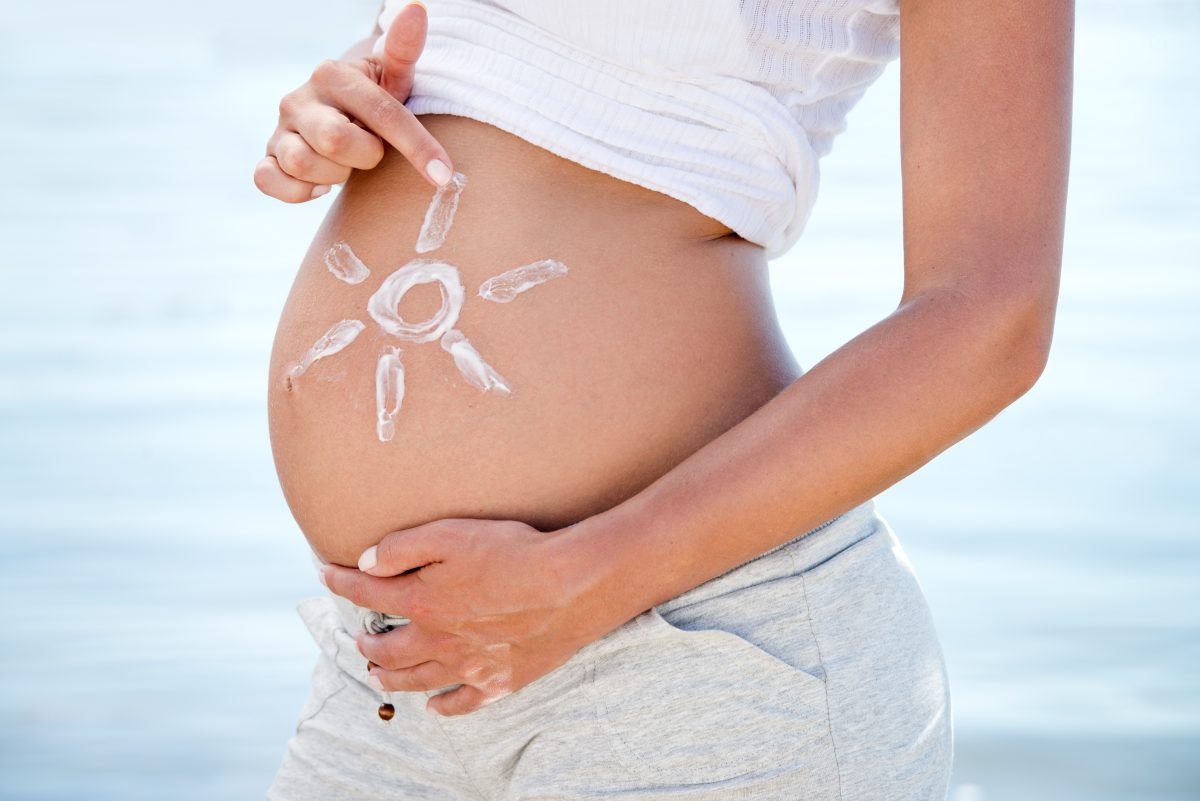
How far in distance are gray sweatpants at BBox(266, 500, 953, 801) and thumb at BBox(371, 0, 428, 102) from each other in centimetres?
39

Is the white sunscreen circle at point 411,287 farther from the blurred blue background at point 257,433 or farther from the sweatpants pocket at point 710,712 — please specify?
the blurred blue background at point 257,433

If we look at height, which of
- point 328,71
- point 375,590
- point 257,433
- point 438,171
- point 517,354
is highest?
point 257,433

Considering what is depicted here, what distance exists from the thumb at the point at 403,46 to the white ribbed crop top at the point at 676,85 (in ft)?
0.12

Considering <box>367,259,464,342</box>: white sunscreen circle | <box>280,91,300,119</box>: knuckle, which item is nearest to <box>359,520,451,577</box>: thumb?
<box>367,259,464,342</box>: white sunscreen circle

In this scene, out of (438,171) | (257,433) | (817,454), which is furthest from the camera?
(257,433)

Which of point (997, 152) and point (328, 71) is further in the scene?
point (328, 71)

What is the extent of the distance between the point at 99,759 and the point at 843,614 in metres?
1.83

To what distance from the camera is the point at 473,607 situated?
761 mm

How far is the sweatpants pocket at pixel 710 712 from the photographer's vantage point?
76 centimetres

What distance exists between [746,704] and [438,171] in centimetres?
41

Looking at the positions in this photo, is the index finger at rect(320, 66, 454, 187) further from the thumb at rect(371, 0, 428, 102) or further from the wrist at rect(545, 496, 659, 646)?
the wrist at rect(545, 496, 659, 646)

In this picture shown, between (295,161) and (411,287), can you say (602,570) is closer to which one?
(411,287)

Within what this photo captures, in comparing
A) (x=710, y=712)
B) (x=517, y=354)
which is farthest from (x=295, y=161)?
(x=710, y=712)

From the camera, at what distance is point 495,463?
2.61ft
